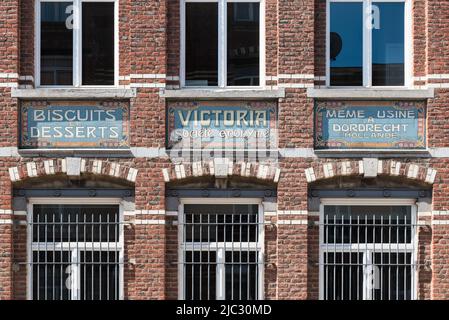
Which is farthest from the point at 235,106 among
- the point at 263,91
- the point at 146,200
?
the point at 146,200

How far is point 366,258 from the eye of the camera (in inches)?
856

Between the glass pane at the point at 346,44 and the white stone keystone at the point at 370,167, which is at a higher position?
the glass pane at the point at 346,44

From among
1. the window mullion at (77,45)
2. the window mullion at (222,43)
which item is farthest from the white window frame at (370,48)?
the window mullion at (77,45)

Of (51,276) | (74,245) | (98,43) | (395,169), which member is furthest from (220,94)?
(51,276)

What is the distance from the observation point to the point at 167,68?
21906mm

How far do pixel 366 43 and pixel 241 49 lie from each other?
201cm

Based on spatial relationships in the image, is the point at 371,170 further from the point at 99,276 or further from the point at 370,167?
the point at 99,276

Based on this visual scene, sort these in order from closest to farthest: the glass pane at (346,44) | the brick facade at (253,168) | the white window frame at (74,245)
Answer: the brick facade at (253,168) → the white window frame at (74,245) → the glass pane at (346,44)

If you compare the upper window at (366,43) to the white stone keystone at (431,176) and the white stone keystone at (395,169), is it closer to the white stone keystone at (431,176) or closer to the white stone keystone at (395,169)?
the white stone keystone at (395,169)

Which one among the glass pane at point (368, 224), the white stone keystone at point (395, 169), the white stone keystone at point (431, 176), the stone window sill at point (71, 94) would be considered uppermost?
the stone window sill at point (71, 94)

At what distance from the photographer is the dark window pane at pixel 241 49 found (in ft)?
72.5

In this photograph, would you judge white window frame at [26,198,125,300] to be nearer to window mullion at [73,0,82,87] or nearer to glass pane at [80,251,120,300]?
glass pane at [80,251,120,300]

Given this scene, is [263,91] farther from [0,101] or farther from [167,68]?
[0,101]

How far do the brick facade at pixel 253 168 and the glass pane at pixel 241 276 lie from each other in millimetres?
216
